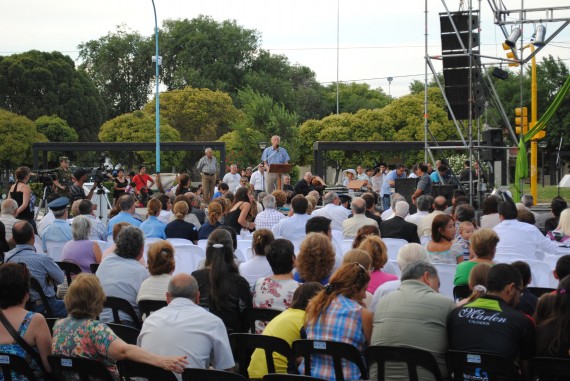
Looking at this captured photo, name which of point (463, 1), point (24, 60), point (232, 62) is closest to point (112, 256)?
point (463, 1)

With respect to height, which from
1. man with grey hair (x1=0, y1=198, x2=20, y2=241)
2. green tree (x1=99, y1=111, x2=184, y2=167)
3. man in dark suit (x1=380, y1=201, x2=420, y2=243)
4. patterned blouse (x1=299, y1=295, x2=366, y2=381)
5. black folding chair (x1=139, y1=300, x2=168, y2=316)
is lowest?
black folding chair (x1=139, y1=300, x2=168, y2=316)

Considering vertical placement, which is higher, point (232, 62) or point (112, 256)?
point (232, 62)

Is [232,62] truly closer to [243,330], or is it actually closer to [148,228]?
[148,228]

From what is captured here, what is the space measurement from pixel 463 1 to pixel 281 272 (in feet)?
41.5

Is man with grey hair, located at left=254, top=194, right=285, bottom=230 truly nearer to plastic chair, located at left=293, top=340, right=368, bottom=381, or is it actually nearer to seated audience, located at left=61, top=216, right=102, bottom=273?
seated audience, located at left=61, top=216, right=102, bottom=273

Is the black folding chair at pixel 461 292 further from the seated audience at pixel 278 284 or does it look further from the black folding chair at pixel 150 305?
the black folding chair at pixel 150 305

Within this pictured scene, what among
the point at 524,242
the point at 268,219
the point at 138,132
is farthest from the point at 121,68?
the point at 524,242

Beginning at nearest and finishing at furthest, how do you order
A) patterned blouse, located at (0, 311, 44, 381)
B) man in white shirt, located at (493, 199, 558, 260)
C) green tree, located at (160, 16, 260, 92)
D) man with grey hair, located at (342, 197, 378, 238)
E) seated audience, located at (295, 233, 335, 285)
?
patterned blouse, located at (0, 311, 44, 381)
seated audience, located at (295, 233, 335, 285)
man in white shirt, located at (493, 199, 558, 260)
man with grey hair, located at (342, 197, 378, 238)
green tree, located at (160, 16, 260, 92)

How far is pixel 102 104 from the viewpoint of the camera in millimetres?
62375

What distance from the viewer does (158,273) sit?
692cm

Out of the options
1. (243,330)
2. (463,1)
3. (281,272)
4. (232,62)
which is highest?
(232,62)

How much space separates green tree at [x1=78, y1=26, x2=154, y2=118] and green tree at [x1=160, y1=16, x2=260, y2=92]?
72.1 inches

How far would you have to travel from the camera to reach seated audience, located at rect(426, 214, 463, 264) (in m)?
8.20

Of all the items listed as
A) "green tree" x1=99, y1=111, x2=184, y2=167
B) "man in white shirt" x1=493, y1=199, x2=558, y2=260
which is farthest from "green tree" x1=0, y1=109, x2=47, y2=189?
"man in white shirt" x1=493, y1=199, x2=558, y2=260
